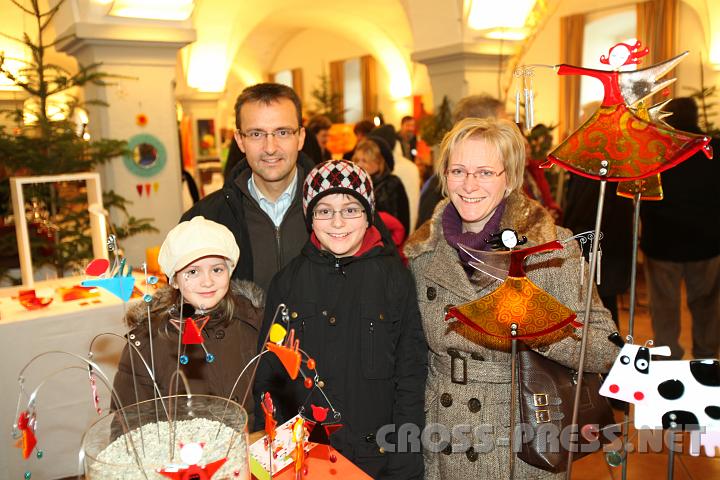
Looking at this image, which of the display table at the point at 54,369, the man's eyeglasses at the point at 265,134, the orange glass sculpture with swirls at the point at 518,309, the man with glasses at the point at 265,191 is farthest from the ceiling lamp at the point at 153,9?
the orange glass sculpture with swirls at the point at 518,309

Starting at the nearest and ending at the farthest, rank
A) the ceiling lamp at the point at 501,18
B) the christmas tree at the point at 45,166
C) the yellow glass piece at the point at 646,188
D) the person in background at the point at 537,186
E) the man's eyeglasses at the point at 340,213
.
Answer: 1. the yellow glass piece at the point at 646,188
2. the man's eyeglasses at the point at 340,213
3. the person in background at the point at 537,186
4. the christmas tree at the point at 45,166
5. the ceiling lamp at the point at 501,18

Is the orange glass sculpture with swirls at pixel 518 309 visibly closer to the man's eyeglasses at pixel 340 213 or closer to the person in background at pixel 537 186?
the man's eyeglasses at pixel 340 213

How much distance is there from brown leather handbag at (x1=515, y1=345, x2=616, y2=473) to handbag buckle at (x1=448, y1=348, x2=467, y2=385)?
0.47 ft

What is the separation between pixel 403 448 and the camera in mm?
1586

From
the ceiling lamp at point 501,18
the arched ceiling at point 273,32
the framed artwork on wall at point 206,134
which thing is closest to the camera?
the ceiling lamp at point 501,18

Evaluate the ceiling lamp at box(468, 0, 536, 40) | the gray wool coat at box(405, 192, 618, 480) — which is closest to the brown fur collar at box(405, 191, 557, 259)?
the gray wool coat at box(405, 192, 618, 480)

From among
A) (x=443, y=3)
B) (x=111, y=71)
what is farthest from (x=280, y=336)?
(x=443, y=3)

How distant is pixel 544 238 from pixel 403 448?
25.8 inches

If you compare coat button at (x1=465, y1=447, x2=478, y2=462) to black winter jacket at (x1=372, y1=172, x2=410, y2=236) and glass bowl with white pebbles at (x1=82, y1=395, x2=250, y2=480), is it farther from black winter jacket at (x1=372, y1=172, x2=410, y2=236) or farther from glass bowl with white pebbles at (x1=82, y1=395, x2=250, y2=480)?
black winter jacket at (x1=372, y1=172, x2=410, y2=236)

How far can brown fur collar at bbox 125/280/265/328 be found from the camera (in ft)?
5.48

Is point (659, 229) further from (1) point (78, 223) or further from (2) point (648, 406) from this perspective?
(1) point (78, 223)

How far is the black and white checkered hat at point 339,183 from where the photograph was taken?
1646 mm

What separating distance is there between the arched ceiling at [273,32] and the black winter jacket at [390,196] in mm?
4522

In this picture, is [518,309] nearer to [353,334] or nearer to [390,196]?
[353,334]
